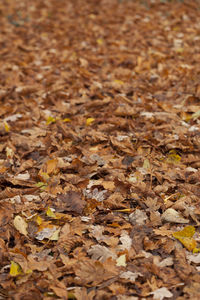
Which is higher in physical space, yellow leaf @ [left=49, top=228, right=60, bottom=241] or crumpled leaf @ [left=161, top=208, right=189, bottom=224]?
crumpled leaf @ [left=161, top=208, right=189, bottom=224]

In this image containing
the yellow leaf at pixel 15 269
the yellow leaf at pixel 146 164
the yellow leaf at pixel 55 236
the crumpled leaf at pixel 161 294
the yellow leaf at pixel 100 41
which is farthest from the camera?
the yellow leaf at pixel 100 41

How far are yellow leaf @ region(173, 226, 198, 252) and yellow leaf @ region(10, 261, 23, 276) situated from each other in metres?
0.99

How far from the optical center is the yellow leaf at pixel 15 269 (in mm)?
2025

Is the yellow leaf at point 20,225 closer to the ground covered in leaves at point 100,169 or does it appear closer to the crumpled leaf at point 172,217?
the ground covered in leaves at point 100,169

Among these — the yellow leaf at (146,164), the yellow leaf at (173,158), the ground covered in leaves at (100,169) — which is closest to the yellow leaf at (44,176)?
the ground covered in leaves at (100,169)

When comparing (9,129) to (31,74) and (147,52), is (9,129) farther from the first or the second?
(147,52)

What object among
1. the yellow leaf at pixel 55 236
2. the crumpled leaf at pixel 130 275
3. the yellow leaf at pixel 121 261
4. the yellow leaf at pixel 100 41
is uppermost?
the yellow leaf at pixel 100 41

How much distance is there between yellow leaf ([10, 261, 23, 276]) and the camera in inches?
79.7

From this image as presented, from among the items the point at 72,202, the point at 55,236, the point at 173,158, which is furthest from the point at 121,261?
the point at 173,158

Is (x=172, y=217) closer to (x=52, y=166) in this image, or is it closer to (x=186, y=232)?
(x=186, y=232)

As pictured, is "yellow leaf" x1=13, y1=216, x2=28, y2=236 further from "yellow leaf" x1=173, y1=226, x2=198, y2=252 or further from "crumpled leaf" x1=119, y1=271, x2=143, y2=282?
"yellow leaf" x1=173, y1=226, x2=198, y2=252

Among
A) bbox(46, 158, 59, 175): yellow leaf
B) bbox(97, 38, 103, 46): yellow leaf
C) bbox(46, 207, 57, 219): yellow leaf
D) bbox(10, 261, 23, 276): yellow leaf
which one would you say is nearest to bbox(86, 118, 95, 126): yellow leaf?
bbox(46, 158, 59, 175): yellow leaf

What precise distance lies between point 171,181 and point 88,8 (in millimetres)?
5778

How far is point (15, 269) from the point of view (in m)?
2.04
